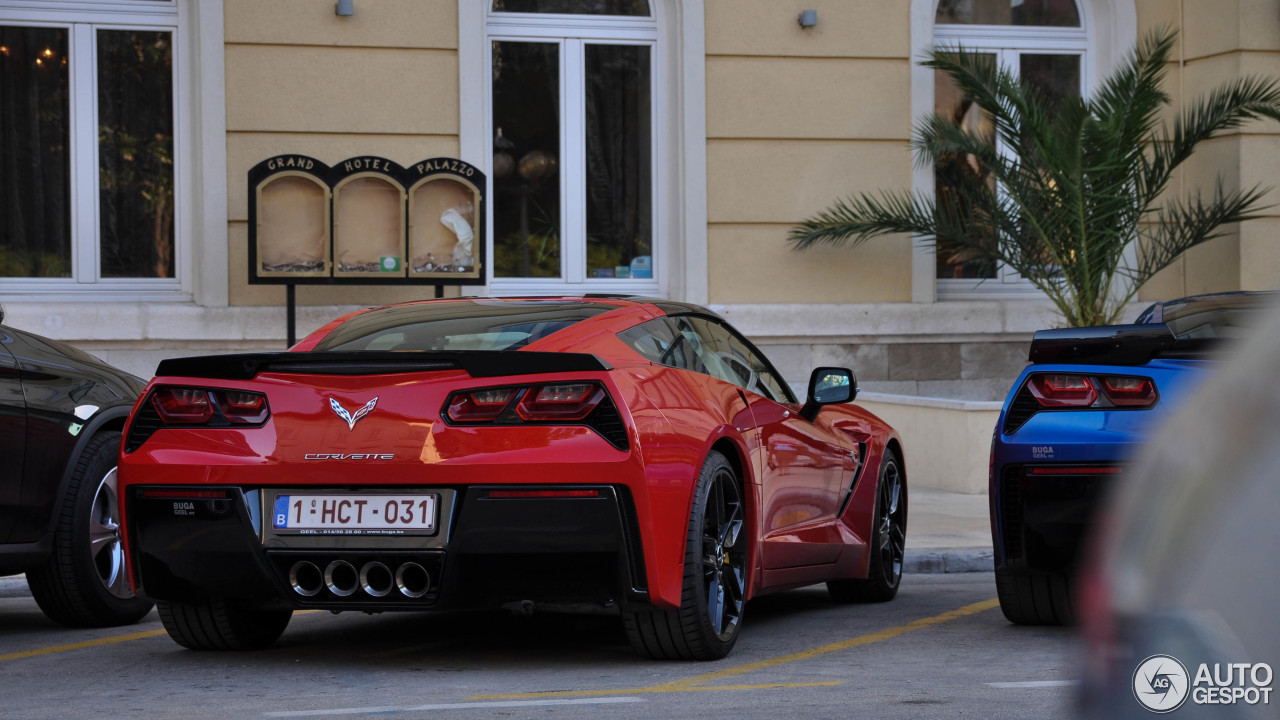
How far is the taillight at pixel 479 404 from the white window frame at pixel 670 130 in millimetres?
8261

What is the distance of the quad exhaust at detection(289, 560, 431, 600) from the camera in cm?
498

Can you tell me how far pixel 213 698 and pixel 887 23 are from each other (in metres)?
10.3

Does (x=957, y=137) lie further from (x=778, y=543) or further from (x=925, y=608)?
(x=778, y=543)

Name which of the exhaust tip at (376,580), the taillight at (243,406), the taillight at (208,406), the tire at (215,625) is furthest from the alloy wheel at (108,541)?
the exhaust tip at (376,580)

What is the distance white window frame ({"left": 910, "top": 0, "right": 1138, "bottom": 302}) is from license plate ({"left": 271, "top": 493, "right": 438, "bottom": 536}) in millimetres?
9391

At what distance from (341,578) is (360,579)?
9 centimetres

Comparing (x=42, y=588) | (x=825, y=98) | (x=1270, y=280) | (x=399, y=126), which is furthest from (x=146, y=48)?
(x=1270, y=280)

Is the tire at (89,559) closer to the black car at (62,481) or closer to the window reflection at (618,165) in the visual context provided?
the black car at (62,481)

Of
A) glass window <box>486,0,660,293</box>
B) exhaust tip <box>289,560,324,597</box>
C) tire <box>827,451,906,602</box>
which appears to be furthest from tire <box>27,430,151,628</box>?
glass window <box>486,0,660,293</box>

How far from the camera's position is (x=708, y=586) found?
17.6 ft

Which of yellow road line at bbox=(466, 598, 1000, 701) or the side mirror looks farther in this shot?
the side mirror

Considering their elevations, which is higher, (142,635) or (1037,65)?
(1037,65)

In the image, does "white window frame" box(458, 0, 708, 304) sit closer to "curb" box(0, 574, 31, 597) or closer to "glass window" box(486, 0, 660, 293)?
"glass window" box(486, 0, 660, 293)

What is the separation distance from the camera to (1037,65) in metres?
14.6
